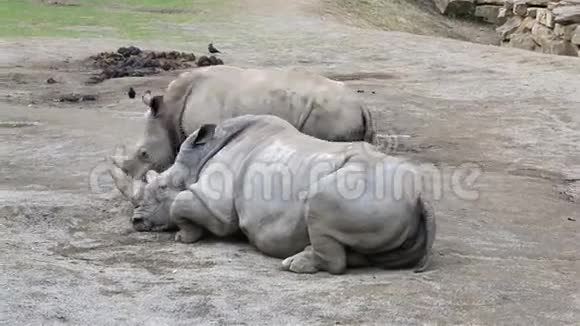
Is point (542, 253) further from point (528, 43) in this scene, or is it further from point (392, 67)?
point (528, 43)

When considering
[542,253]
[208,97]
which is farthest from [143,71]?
[542,253]

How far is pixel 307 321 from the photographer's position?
4.82 meters

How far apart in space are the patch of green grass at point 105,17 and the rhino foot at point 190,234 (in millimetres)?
12320

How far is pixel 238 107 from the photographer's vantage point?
25.4ft

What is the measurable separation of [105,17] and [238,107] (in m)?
14.1

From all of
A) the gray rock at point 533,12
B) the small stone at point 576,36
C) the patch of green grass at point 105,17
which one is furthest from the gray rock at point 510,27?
the patch of green grass at point 105,17

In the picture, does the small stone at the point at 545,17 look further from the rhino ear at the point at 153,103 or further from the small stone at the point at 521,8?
the rhino ear at the point at 153,103

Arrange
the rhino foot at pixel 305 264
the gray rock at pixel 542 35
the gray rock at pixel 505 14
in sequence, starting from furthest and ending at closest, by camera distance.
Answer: the gray rock at pixel 505 14 < the gray rock at pixel 542 35 < the rhino foot at pixel 305 264

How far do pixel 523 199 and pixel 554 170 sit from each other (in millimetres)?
1344

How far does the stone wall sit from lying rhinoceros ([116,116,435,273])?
508 inches

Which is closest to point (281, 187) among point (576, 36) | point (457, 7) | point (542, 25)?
point (576, 36)

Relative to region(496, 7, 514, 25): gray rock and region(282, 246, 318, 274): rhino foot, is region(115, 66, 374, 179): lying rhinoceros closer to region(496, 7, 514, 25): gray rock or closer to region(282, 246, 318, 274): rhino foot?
region(282, 246, 318, 274): rhino foot

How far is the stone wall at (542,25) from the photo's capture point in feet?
60.3

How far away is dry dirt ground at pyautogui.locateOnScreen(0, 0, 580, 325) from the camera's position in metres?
4.99
